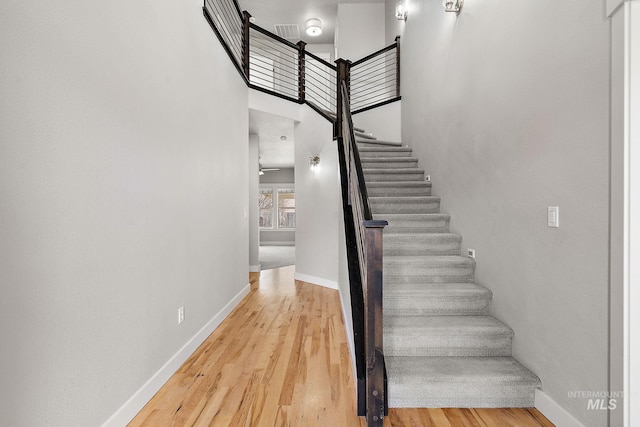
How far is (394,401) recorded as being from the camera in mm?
1853

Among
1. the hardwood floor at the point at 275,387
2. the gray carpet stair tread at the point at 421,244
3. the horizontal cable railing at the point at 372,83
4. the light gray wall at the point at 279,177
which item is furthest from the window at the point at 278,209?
the gray carpet stair tread at the point at 421,244

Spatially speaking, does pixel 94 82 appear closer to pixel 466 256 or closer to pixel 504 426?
pixel 504 426

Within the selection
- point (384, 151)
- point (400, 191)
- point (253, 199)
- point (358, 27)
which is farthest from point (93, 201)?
point (358, 27)

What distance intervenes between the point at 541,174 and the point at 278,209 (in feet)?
32.8

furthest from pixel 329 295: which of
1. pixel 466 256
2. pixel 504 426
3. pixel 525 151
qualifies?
pixel 525 151

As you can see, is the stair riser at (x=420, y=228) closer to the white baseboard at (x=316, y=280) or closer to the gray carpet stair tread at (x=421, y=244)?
the gray carpet stair tread at (x=421, y=244)

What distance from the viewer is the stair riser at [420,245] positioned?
2936mm

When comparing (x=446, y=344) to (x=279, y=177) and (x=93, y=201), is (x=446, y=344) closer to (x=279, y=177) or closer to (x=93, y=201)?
(x=93, y=201)

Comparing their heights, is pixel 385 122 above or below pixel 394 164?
above

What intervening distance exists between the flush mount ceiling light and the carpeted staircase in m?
4.90

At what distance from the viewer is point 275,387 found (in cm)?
204

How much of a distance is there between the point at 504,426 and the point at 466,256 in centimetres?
Answer: 141

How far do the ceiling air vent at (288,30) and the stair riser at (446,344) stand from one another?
6.77 meters
